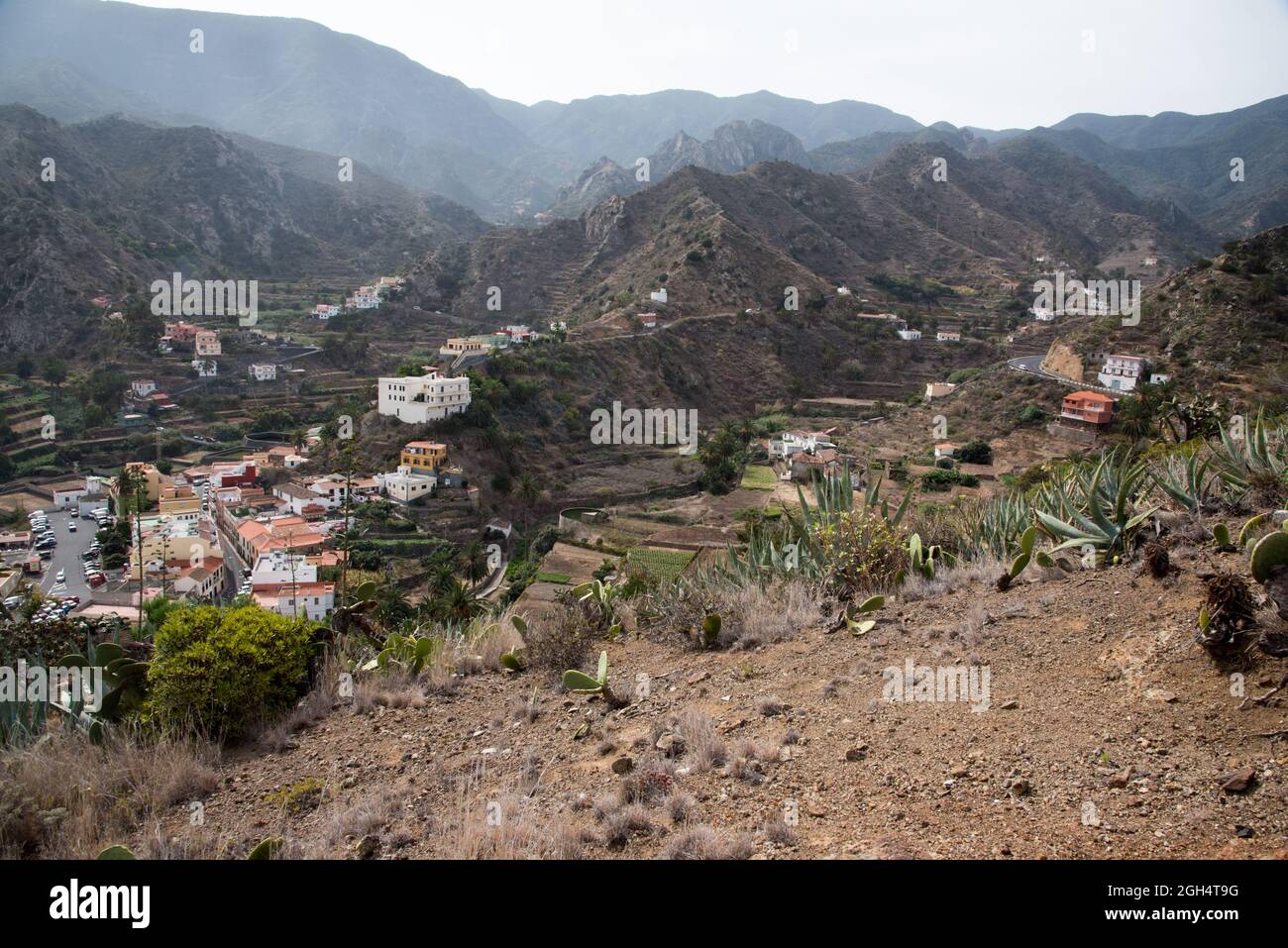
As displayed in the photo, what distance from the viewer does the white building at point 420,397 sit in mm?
32219

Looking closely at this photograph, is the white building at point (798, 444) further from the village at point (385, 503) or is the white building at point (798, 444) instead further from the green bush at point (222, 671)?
the green bush at point (222, 671)

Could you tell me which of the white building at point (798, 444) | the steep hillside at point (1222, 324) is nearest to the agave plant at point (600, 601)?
the steep hillside at point (1222, 324)

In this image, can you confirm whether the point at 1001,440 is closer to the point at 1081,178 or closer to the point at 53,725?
the point at 53,725

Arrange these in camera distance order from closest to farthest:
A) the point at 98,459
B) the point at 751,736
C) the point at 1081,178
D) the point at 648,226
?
the point at 751,736 → the point at 98,459 → the point at 648,226 → the point at 1081,178

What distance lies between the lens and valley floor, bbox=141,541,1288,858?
2.57 metres

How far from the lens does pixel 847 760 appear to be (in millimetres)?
3266

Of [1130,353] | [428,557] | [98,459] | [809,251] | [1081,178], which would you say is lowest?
[428,557]

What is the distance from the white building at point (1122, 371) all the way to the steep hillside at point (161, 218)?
58.0 metres

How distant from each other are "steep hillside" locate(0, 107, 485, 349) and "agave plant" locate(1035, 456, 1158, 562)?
57.6 metres

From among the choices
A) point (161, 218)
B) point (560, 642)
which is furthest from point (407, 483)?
point (161, 218)

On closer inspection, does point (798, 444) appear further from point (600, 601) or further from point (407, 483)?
point (600, 601)

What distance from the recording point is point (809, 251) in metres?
68.2
